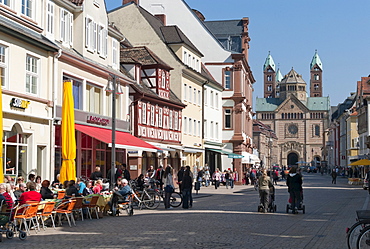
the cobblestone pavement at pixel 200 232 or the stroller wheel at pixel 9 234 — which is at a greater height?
the stroller wheel at pixel 9 234

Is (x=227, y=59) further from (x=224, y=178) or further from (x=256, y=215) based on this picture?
(x=256, y=215)

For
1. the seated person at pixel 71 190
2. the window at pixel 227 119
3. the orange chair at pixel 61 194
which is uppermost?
the window at pixel 227 119

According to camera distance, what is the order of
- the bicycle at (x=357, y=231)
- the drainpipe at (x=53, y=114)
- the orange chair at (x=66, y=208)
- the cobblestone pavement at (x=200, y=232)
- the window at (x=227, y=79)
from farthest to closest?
the window at (x=227, y=79) < the drainpipe at (x=53, y=114) < the orange chair at (x=66, y=208) < the cobblestone pavement at (x=200, y=232) < the bicycle at (x=357, y=231)

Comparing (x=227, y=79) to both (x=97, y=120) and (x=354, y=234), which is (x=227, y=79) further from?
(x=354, y=234)

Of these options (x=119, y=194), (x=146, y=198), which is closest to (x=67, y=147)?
(x=119, y=194)

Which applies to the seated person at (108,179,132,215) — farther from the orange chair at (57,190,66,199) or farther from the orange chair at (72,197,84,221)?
the orange chair at (72,197,84,221)

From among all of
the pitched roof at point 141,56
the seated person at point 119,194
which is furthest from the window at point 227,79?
the seated person at point 119,194

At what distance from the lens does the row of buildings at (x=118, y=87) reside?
23922mm

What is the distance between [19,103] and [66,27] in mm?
6808

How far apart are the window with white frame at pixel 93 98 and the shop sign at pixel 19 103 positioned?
22.7 ft

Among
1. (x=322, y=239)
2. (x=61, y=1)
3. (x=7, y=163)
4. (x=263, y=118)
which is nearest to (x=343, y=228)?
(x=322, y=239)

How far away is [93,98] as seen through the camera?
31.6m

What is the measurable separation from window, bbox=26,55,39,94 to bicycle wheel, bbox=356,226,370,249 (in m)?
16.9

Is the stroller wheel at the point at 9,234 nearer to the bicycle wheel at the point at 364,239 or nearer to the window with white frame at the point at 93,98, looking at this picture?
the bicycle wheel at the point at 364,239
